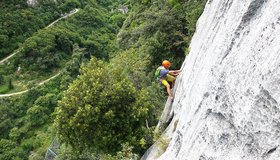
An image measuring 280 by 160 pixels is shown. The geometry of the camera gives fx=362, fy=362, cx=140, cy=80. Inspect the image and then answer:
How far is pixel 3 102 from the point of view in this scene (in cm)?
6769

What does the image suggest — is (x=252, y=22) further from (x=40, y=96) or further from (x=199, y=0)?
(x=40, y=96)

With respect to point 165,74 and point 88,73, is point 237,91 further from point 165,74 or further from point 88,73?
point 88,73

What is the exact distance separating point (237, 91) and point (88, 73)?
442 inches

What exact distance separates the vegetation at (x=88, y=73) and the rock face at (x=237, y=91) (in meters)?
5.59

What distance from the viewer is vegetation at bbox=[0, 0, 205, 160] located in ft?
62.2

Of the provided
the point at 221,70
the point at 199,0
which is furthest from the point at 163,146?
the point at 199,0

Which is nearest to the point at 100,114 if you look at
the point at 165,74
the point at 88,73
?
the point at 88,73

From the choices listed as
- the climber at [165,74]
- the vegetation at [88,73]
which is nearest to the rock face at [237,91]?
the climber at [165,74]

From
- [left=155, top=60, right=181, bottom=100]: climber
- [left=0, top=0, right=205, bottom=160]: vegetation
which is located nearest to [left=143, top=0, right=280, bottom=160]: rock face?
[left=155, top=60, right=181, bottom=100]: climber

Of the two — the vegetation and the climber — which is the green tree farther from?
the climber

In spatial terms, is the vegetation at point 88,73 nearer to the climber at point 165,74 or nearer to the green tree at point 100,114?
the green tree at point 100,114

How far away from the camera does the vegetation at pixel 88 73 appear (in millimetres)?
18953

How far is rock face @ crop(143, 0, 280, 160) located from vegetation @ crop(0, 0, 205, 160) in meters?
5.59

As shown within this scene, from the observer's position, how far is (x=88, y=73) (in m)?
19.7
